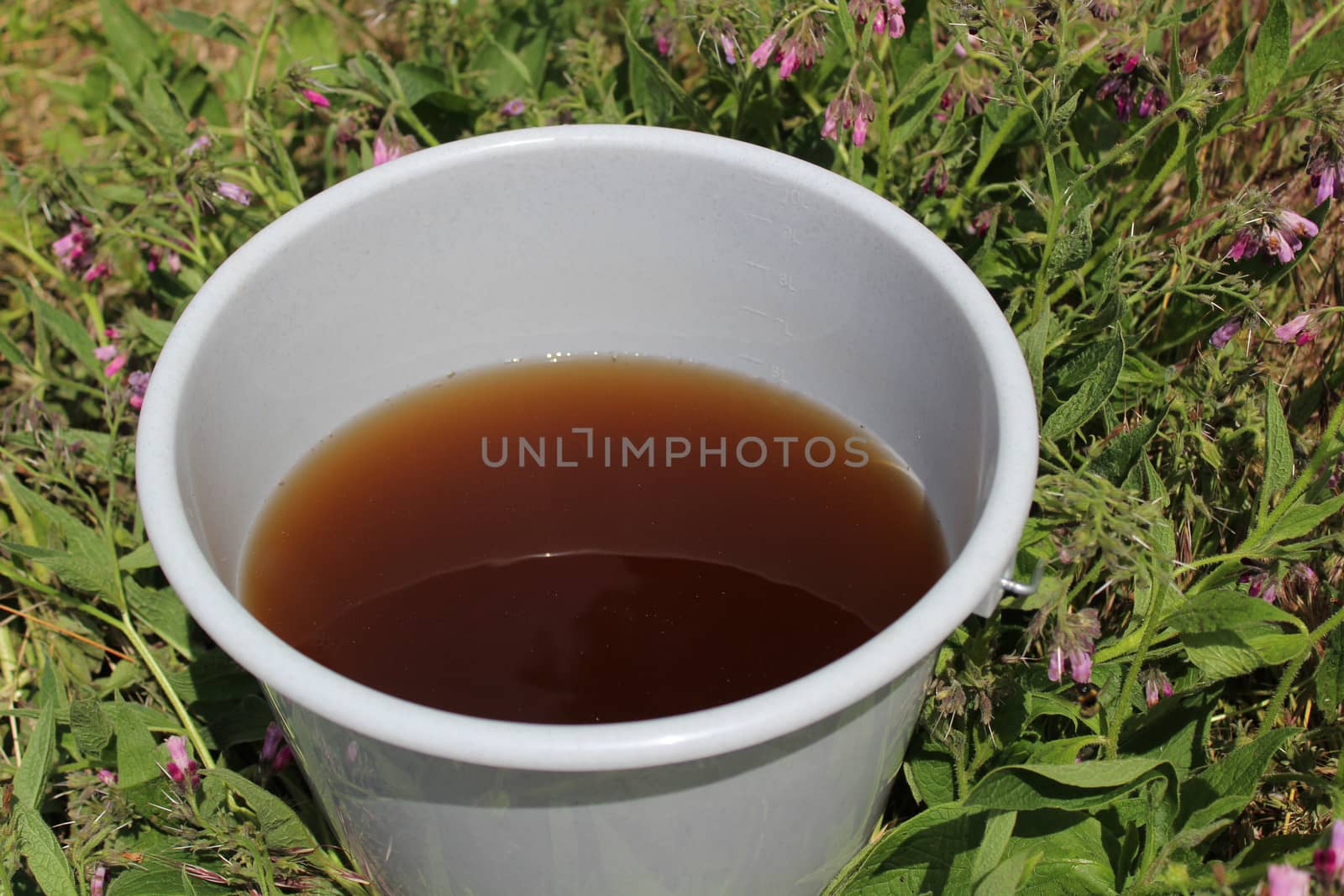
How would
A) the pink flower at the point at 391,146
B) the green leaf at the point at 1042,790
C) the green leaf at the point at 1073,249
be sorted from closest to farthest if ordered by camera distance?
the green leaf at the point at 1042,790 < the green leaf at the point at 1073,249 < the pink flower at the point at 391,146

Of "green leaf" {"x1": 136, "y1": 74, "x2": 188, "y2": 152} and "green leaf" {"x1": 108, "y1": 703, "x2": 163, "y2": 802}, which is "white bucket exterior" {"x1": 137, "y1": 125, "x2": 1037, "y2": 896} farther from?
"green leaf" {"x1": 136, "y1": 74, "x2": 188, "y2": 152}

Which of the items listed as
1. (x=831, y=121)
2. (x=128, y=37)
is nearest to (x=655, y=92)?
(x=831, y=121)

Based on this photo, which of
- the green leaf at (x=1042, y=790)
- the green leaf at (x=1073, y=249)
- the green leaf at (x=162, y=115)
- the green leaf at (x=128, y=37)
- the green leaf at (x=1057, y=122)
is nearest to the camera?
the green leaf at (x=1042, y=790)

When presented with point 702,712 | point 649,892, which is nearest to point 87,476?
point 649,892

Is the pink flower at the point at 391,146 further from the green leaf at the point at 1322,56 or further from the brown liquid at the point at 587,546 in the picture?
the green leaf at the point at 1322,56

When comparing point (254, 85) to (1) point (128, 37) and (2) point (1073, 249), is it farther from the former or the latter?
(2) point (1073, 249)

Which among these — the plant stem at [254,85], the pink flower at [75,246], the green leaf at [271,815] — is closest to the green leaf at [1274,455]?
the green leaf at [271,815]
